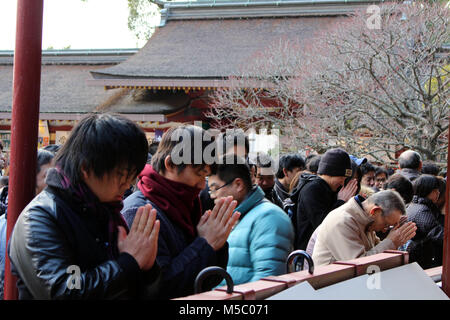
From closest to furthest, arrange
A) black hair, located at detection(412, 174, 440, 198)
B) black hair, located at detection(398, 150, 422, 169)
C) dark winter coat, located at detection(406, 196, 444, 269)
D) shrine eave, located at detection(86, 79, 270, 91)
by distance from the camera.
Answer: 1. dark winter coat, located at detection(406, 196, 444, 269)
2. black hair, located at detection(412, 174, 440, 198)
3. black hair, located at detection(398, 150, 422, 169)
4. shrine eave, located at detection(86, 79, 270, 91)

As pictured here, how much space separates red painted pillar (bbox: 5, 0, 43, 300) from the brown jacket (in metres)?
1.49

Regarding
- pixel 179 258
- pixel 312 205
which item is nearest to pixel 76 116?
pixel 312 205

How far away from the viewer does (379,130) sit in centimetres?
904

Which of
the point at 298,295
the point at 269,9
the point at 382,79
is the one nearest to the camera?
the point at 298,295

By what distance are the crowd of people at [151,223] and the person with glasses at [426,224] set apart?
102 centimetres

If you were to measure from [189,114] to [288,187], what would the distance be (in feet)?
32.0

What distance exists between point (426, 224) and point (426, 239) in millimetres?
117

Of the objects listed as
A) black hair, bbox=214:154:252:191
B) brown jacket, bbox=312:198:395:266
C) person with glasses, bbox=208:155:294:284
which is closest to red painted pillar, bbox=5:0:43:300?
person with glasses, bbox=208:155:294:284

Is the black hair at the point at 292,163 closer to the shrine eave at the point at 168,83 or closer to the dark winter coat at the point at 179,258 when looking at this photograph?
the dark winter coat at the point at 179,258

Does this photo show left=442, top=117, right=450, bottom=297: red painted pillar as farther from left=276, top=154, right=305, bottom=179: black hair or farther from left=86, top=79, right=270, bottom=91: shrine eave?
left=86, top=79, right=270, bottom=91: shrine eave

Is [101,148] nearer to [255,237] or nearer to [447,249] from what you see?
[255,237]

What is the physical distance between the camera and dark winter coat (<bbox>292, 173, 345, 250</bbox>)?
11.6 ft
